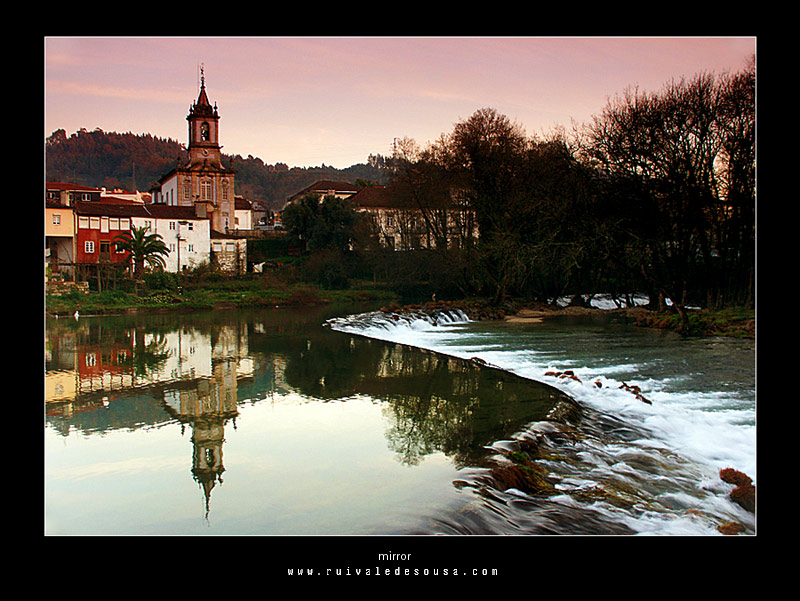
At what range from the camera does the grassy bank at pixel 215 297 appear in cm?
1816

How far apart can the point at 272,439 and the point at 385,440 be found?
0.97 m

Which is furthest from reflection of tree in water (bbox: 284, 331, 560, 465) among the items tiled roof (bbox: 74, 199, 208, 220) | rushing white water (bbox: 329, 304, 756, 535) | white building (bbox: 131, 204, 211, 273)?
white building (bbox: 131, 204, 211, 273)

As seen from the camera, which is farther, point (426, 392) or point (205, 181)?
point (205, 181)

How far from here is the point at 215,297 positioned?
22.6 m

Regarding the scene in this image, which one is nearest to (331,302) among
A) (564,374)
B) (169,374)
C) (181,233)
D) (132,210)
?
(132,210)

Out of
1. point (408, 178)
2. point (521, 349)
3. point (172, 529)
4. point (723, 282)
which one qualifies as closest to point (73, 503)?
point (172, 529)

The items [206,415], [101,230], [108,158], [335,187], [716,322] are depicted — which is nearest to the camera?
[206,415]

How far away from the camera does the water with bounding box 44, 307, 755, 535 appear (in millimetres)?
3637

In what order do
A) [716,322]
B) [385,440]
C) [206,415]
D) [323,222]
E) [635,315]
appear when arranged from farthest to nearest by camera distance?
[323,222] < [635,315] < [716,322] < [206,415] < [385,440]

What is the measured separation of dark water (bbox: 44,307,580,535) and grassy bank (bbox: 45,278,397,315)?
8.77m

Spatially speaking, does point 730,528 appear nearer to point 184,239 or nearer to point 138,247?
point 138,247

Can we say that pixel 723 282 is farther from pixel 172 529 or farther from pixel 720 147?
pixel 172 529

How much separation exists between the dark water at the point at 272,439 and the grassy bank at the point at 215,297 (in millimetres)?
8772

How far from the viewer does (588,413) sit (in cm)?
611
